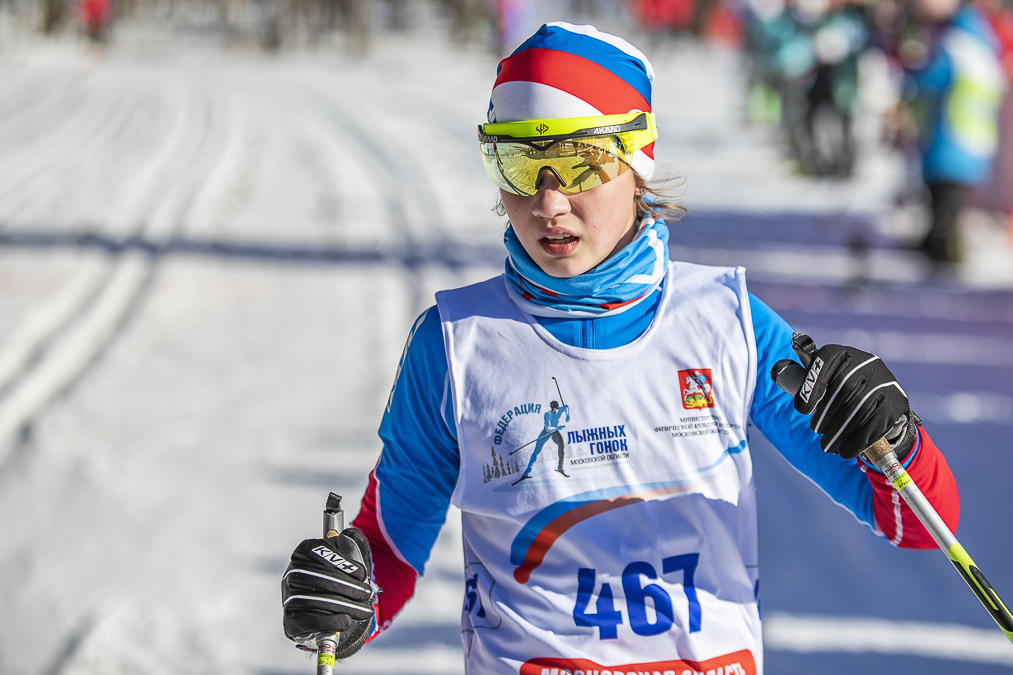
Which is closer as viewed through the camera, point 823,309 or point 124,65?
point 823,309

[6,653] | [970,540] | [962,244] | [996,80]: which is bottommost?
[6,653]

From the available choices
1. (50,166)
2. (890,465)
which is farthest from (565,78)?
(50,166)

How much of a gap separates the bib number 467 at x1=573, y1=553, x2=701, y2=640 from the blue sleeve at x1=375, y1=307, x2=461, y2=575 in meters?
0.33

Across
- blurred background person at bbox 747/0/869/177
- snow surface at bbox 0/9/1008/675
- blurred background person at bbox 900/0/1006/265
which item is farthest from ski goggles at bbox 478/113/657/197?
blurred background person at bbox 747/0/869/177

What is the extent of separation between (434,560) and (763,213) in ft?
23.3

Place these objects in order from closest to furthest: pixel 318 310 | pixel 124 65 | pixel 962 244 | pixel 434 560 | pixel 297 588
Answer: pixel 297 588, pixel 434 560, pixel 318 310, pixel 962 244, pixel 124 65

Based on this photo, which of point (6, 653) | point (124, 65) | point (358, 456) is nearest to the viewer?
point (6, 653)

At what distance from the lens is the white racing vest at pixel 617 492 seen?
5.24 feet

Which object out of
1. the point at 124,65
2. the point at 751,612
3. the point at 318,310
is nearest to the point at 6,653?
the point at 751,612

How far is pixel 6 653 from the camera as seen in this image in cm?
329

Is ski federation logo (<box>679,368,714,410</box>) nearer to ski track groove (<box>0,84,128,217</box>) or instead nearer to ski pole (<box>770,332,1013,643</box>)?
ski pole (<box>770,332,1013,643</box>)

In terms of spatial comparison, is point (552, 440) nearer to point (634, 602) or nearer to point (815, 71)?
point (634, 602)

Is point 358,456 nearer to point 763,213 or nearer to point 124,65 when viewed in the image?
point 763,213

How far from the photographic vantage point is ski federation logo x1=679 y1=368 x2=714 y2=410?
162 centimetres
